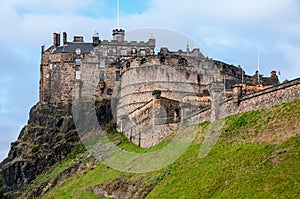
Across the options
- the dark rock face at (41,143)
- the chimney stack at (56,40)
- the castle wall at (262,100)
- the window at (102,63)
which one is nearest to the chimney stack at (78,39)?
the chimney stack at (56,40)

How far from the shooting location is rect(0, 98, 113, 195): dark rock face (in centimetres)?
6462

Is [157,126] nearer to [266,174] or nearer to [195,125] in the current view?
[195,125]

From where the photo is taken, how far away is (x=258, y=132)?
3262 centimetres

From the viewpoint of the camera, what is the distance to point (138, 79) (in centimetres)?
6341

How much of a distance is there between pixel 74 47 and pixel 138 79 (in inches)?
546

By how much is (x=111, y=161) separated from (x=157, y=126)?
615 cm

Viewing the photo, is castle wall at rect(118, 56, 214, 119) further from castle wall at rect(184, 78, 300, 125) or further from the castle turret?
castle wall at rect(184, 78, 300, 125)

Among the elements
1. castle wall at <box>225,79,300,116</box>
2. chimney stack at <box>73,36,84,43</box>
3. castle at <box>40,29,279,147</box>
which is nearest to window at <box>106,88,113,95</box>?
castle at <box>40,29,279,147</box>

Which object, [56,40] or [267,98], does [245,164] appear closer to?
[267,98]

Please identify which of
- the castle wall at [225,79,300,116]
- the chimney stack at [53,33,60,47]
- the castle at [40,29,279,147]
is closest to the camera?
the castle wall at [225,79,300,116]

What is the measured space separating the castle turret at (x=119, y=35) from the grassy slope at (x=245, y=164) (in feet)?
110

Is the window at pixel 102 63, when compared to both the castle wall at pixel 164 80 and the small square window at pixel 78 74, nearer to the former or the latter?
the small square window at pixel 78 74

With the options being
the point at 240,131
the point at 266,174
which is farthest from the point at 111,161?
the point at 266,174

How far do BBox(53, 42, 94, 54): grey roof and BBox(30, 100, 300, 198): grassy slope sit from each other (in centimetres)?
3441
